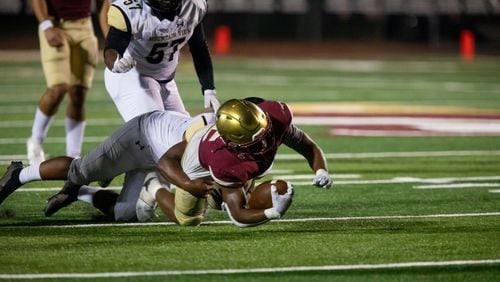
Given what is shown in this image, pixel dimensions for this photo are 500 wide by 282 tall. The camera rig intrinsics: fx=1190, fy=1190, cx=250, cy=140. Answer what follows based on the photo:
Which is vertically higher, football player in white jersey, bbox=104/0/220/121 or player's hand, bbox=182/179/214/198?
football player in white jersey, bbox=104/0/220/121

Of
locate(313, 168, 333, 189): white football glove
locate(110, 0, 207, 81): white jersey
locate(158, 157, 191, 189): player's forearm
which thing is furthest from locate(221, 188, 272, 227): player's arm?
locate(110, 0, 207, 81): white jersey

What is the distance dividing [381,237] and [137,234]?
136 centimetres

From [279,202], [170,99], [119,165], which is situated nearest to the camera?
[279,202]

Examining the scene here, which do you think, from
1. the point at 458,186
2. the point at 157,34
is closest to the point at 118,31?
the point at 157,34

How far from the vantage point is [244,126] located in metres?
6.04

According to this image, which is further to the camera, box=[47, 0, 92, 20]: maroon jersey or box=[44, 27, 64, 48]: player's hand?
box=[47, 0, 92, 20]: maroon jersey

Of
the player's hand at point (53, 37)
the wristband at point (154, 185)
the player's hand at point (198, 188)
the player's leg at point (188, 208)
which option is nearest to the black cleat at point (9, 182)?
the wristband at point (154, 185)

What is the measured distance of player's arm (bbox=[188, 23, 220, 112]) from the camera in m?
7.79

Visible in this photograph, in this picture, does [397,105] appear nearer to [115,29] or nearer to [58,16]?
[58,16]

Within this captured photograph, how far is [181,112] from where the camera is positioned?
7715 mm

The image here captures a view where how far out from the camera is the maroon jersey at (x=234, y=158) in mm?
6270

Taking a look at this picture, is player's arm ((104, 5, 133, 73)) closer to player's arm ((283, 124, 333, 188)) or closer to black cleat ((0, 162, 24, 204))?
black cleat ((0, 162, 24, 204))

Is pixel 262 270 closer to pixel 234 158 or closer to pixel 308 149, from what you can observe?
pixel 234 158

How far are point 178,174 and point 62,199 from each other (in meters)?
1.09
